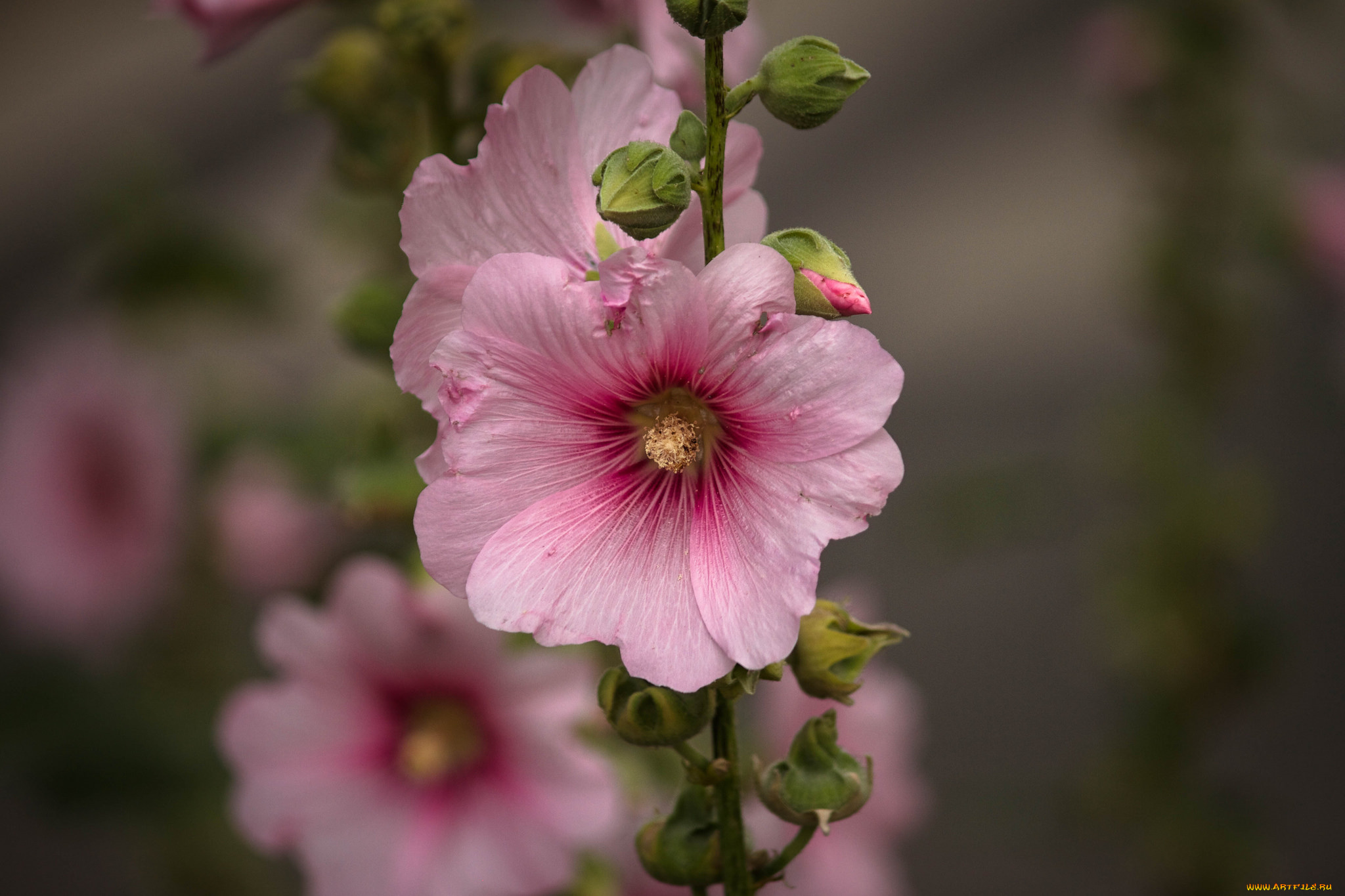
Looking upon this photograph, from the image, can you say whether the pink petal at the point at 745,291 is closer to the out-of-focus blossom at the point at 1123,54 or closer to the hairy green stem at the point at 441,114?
the hairy green stem at the point at 441,114

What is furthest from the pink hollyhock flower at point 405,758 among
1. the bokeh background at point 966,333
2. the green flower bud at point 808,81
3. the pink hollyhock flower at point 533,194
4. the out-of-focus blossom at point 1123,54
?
the out-of-focus blossom at point 1123,54

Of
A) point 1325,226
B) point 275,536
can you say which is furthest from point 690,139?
point 1325,226

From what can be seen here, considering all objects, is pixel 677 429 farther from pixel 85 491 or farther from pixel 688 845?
pixel 85 491

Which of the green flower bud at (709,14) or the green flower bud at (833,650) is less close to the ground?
the green flower bud at (709,14)

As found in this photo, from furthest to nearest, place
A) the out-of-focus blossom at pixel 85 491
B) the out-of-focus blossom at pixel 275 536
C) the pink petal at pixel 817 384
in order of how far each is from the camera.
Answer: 1. the out-of-focus blossom at pixel 85 491
2. the out-of-focus blossom at pixel 275 536
3. the pink petal at pixel 817 384

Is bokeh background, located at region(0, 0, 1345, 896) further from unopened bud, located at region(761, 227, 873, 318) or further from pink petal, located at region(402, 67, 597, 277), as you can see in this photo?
unopened bud, located at region(761, 227, 873, 318)

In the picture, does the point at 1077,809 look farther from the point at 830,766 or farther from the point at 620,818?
the point at 830,766

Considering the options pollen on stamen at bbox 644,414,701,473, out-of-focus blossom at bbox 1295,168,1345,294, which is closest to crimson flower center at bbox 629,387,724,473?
pollen on stamen at bbox 644,414,701,473
